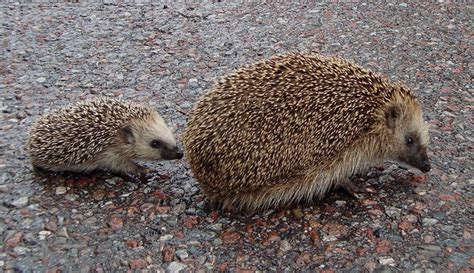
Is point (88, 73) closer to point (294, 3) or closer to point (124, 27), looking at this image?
point (124, 27)

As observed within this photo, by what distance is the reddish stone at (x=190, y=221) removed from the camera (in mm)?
3069

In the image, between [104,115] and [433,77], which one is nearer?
[104,115]

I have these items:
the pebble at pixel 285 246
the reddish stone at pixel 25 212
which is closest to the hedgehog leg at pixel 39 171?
the reddish stone at pixel 25 212

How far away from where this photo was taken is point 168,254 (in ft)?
9.46

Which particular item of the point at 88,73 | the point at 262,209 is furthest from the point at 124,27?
the point at 262,209

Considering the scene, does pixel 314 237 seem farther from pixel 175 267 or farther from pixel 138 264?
pixel 138 264

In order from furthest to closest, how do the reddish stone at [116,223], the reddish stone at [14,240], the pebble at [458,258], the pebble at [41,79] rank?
the pebble at [41,79] → the reddish stone at [116,223] → the reddish stone at [14,240] → the pebble at [458,258]

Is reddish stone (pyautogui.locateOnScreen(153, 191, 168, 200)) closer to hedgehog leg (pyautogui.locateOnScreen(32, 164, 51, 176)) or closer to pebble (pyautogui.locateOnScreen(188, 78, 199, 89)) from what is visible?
hedgehog leg (pyautogui.locateOnScreen(32, 164, 51, 176))

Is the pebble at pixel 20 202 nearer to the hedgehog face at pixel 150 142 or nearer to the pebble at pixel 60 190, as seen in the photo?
the pebble at pixel 60 190

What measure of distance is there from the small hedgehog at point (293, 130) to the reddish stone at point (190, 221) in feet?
0.43

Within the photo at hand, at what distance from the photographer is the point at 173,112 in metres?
4.09

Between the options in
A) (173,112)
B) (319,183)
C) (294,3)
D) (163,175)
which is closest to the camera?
(319,183)

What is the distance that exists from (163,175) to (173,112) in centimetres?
70

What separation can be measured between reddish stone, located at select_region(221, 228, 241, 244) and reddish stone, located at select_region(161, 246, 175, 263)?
0.80 ft
